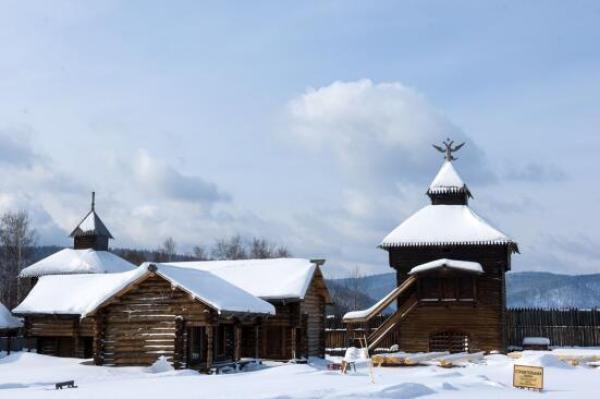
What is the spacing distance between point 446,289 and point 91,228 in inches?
1005

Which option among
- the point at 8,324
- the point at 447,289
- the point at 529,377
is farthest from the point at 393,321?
the point at 8,324

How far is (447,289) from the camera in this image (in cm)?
4294

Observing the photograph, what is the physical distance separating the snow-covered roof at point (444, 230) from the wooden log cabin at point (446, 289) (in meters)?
0.05

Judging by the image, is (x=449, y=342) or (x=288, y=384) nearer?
(x=288, y=384)

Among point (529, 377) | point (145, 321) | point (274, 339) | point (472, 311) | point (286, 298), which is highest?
point (286, 298)

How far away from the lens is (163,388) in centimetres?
2170

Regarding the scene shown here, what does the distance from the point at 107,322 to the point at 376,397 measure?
51.4 ft

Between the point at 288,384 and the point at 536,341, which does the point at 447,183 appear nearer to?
the point at 536,341

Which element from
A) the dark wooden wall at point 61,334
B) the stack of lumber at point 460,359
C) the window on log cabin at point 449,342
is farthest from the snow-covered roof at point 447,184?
the dark wooden wall at point 61,334

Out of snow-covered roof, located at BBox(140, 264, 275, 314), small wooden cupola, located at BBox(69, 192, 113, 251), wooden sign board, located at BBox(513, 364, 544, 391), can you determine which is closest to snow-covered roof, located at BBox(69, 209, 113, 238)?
small wooden cupola, located at BBox(69, 192, 113, 251)

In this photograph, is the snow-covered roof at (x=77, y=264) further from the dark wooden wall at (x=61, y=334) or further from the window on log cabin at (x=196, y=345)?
the window on log cabin at (x=196, y=345)

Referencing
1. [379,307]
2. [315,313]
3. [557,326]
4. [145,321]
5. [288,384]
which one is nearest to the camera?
[288,384]

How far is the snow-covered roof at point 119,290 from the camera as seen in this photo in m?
30.5

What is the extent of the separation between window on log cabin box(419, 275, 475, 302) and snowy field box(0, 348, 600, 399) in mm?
8744
